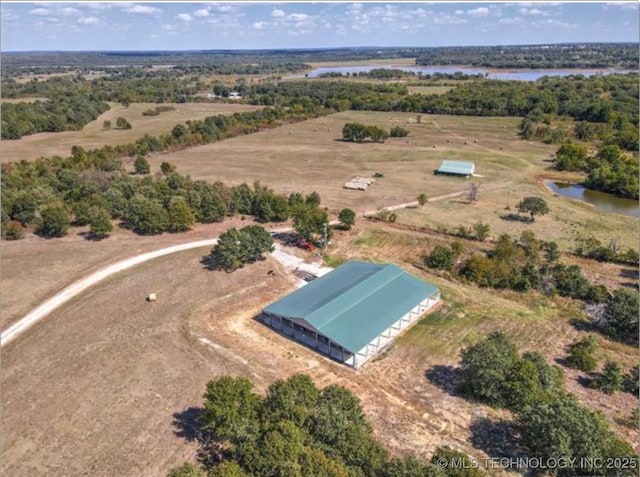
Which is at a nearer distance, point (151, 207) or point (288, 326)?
point (288, 326)

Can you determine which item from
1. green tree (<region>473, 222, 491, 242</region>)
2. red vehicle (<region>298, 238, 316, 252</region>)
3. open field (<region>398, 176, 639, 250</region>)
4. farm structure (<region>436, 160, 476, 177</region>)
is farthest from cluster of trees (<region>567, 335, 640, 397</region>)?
farm structure (<region>436, 160, 476, 177</region>)

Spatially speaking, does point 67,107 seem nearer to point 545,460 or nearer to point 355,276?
point 355,276

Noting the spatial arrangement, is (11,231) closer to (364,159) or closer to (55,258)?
(55,258)

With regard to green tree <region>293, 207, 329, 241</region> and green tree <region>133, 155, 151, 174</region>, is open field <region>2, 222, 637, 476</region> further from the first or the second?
green tree <region>133, 155, 151, 174</region>

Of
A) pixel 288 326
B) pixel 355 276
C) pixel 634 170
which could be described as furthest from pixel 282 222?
pixel 634 170

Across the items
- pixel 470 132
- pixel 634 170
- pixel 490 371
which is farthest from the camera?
pixel 470 132
